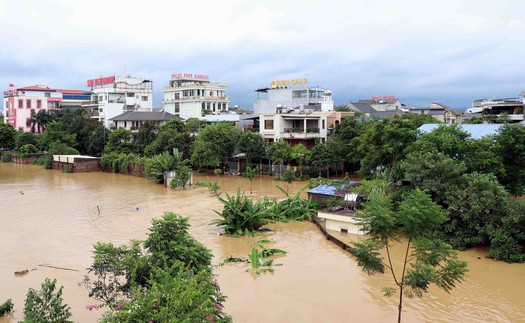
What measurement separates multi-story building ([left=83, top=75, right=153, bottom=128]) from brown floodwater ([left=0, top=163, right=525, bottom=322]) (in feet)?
103

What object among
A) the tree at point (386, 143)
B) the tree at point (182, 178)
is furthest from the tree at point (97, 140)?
the tree at point (386, 143)

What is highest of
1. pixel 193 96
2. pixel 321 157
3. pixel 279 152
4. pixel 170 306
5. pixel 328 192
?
pixel 193 96

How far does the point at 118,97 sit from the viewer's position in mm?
60781

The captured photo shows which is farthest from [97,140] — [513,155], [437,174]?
[513,155]

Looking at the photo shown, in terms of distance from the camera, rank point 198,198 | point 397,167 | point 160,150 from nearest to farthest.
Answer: point 397,167 < point 198,198 < point 160,150

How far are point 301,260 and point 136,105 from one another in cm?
4922

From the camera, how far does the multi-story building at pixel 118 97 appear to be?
59.1 m

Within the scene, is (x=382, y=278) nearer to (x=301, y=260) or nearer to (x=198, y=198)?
(x=301, y=260)

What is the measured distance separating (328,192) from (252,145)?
14.0 metres

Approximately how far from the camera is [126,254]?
34.3 ft

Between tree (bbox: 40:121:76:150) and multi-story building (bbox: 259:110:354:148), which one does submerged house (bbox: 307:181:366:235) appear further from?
tree (bbox: 40:121:76:150)

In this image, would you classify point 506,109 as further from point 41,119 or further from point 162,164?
point 41,119

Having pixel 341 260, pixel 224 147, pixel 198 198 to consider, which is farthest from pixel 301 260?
pixel 224 147

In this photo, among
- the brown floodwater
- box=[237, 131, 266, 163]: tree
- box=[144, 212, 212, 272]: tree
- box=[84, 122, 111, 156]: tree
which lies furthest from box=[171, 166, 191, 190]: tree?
box=[144, 212, 212, 272]: tree
